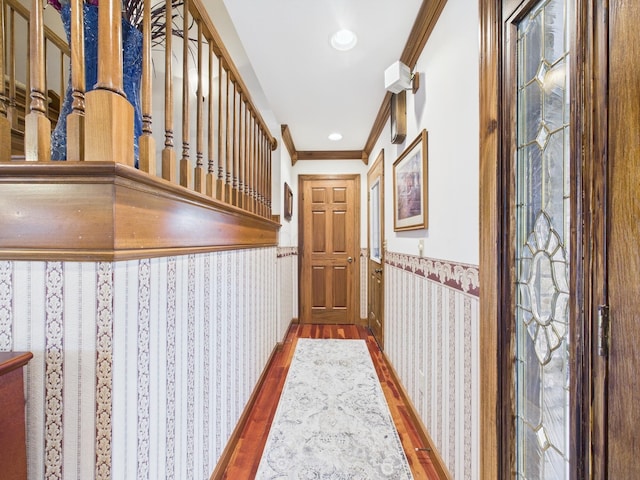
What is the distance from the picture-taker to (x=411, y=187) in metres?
1.98

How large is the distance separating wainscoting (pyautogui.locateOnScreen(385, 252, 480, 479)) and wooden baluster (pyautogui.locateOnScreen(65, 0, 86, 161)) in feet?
4.42

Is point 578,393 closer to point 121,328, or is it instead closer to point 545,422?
point 545,422

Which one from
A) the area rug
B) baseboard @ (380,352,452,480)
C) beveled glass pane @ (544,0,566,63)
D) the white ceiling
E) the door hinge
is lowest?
the area rug

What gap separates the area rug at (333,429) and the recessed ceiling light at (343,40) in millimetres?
2409

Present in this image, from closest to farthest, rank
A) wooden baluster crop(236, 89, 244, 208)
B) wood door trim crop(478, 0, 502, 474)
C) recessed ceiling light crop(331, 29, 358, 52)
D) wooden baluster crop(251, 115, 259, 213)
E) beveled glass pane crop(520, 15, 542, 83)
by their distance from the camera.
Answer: beveled glass pane crop(520, 15, 542, 83) → wood door trim crop(478, 0, 502, 474) → recessed ceiling light crop(331, 29, 358, 52) → wooden baluster crop(236, 89, 244, 208) → wooden baluster crop(251, 115, 259, 213)

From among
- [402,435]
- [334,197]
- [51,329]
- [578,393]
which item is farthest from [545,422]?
[334,197]

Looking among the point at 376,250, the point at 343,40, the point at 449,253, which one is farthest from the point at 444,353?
the point at 376,250

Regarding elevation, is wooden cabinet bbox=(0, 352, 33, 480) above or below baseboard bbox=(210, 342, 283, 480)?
above

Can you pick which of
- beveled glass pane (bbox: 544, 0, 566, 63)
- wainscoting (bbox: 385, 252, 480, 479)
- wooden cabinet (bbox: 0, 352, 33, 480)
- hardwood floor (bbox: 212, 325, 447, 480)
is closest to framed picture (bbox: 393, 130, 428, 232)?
wainscoting (bbox: 385, 252, 480, 479)

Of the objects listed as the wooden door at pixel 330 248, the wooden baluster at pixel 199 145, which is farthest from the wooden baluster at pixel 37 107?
the wooden door at pixel 330 248

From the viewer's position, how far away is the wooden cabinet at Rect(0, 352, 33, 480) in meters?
0.65

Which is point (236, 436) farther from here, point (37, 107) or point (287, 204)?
point (287, 204)

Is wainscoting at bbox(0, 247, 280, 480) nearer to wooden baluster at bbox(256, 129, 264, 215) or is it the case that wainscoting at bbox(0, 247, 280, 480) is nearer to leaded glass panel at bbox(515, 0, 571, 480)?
leaded glass panel at bbox(515, 0, 571, 480)

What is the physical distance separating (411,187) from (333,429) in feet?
5.30
